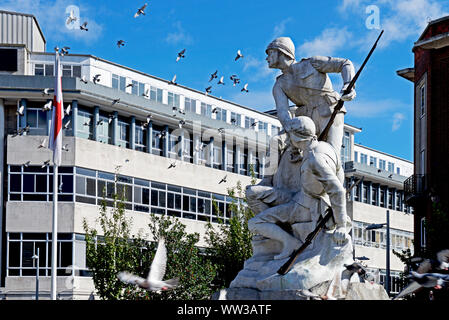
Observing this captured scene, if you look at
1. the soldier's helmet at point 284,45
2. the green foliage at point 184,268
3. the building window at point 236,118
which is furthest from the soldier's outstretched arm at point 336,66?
the building window at point 236,118

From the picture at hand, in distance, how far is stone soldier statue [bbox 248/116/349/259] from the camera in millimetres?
15906

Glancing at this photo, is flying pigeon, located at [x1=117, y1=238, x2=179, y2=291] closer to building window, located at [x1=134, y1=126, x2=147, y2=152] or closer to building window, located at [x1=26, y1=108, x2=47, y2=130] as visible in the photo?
building window, located at [x1=26, y1=108, x2=47, y2=130]

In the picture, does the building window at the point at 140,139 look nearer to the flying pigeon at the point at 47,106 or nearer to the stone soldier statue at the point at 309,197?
the flying pigeon at the point at 47,106

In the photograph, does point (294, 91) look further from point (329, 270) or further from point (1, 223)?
point (1, 223)

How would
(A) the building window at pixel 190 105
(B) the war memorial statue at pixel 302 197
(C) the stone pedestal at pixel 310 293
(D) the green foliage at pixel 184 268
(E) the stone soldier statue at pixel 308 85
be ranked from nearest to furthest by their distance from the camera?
(C) the stone pedestal at pixel 310 293, (B) the war memorial statue at pixel 302 197, (E) the stone soldier statue at pixel 308 85, (D) the green foliage at pixel 184 268, (A) the building window at pixel 190 105

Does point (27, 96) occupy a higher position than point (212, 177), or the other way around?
point (27, 96)

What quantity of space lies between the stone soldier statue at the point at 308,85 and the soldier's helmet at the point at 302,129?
0.79m

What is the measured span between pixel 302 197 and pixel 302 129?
115cm

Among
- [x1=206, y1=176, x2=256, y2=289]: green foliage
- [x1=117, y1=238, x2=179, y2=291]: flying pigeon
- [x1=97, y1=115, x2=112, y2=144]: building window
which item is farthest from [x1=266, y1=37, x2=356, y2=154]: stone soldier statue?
[x1=97, y1=115, x2=112, y2=144]: building window

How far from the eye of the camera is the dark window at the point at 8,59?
61.4 meters

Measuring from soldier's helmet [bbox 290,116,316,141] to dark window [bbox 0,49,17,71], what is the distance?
47.4 metres

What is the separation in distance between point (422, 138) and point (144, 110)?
1794 cm
